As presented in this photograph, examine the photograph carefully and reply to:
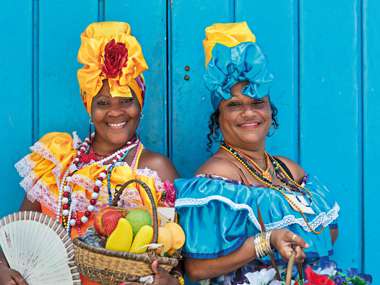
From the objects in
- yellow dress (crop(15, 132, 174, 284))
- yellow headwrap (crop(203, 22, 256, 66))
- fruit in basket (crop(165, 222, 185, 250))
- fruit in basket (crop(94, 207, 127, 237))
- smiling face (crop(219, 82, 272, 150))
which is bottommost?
fruit in basket (crop(165, 222, 185, 250))

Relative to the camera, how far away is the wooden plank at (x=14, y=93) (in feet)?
11.5

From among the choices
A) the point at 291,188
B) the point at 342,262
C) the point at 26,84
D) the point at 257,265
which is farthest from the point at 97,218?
the point at 342,262

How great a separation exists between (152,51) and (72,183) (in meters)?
0.76

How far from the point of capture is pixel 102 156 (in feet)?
10.5

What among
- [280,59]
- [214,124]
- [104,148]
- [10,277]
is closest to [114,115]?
[104,148]

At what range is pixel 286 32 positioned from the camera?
3.52 meters

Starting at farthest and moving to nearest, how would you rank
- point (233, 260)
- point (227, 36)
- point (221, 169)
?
point (227, 36) < point (221, 169) < point (233, 260)

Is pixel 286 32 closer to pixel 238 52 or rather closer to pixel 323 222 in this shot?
pixel 238 52

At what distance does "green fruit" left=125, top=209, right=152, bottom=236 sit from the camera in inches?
104

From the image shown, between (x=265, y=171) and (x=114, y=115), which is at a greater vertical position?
(x=114, y=115)

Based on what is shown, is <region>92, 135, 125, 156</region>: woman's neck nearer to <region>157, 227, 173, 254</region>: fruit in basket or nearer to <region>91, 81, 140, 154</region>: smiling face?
<region>91, 81, 140, 154</region>: smiling face

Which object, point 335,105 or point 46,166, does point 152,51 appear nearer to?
point 46,166

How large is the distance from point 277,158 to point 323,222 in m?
0.38

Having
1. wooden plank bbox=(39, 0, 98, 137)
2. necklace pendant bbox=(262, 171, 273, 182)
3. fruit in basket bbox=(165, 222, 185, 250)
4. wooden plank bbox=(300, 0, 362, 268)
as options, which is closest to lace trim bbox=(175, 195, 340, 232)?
fruit in basket bbox=(165, 222, 185, 250)
